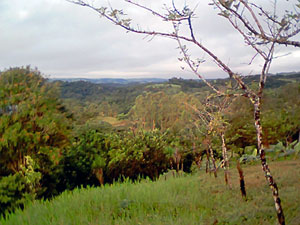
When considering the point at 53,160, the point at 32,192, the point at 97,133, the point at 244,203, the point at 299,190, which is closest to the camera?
the point at 244,203

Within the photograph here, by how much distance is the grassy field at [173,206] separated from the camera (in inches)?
147

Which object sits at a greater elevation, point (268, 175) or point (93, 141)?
point (268, 175)

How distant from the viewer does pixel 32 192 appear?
5738 mm

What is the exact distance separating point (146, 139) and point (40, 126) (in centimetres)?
313

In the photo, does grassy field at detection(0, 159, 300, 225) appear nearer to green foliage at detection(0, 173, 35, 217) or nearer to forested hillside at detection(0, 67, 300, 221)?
green foliage at detection(0, 173, 35, 217)

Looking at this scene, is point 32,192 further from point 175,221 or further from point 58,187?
point 175,221

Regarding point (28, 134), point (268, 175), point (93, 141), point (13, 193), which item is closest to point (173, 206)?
point (268, 175)

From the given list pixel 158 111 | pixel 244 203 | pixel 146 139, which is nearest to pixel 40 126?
pixel 146 139

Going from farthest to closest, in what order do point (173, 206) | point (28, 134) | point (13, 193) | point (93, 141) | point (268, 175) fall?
point (93, 141) → point (28, 134) → point (13, 193) → point (173, 206) → point (268, 175)

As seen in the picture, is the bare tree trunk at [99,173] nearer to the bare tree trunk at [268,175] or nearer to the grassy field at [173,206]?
the grassy field at [173,206]

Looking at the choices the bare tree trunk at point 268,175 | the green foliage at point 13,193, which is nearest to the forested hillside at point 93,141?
the green foliage at point 13,193

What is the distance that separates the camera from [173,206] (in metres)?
4.34

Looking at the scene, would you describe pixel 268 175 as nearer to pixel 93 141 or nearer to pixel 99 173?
pixel 99 173

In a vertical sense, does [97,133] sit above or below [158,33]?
below
